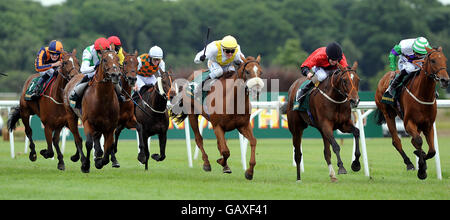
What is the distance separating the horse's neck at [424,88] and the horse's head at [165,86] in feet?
12.7

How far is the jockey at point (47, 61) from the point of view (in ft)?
43.4

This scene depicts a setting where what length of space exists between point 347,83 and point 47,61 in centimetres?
560

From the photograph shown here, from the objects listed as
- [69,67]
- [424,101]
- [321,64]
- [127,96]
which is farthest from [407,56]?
[69,67]

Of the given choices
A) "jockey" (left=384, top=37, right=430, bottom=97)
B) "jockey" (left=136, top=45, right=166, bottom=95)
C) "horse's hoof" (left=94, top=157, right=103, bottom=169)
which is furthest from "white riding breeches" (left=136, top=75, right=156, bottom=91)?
"jockey" (left=384, top=37, right=430, bottom=97)

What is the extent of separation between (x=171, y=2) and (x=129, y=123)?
7013 cm

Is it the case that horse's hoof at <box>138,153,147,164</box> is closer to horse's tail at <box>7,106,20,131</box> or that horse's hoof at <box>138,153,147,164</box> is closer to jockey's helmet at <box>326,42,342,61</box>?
horse's tail at <box>7,106,20,131</box>

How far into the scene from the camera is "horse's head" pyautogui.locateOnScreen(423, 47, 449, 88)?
10.6 metres

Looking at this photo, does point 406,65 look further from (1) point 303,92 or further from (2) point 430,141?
(1) point 303,92

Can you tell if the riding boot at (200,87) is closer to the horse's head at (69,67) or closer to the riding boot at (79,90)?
the riding boot at (79,90)

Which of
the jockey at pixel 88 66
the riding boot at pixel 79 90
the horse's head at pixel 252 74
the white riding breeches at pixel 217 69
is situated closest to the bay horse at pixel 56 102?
the jockey at pixel 88 66

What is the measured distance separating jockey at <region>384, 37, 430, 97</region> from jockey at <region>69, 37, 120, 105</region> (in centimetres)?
446

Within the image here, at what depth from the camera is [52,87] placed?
13.0m
